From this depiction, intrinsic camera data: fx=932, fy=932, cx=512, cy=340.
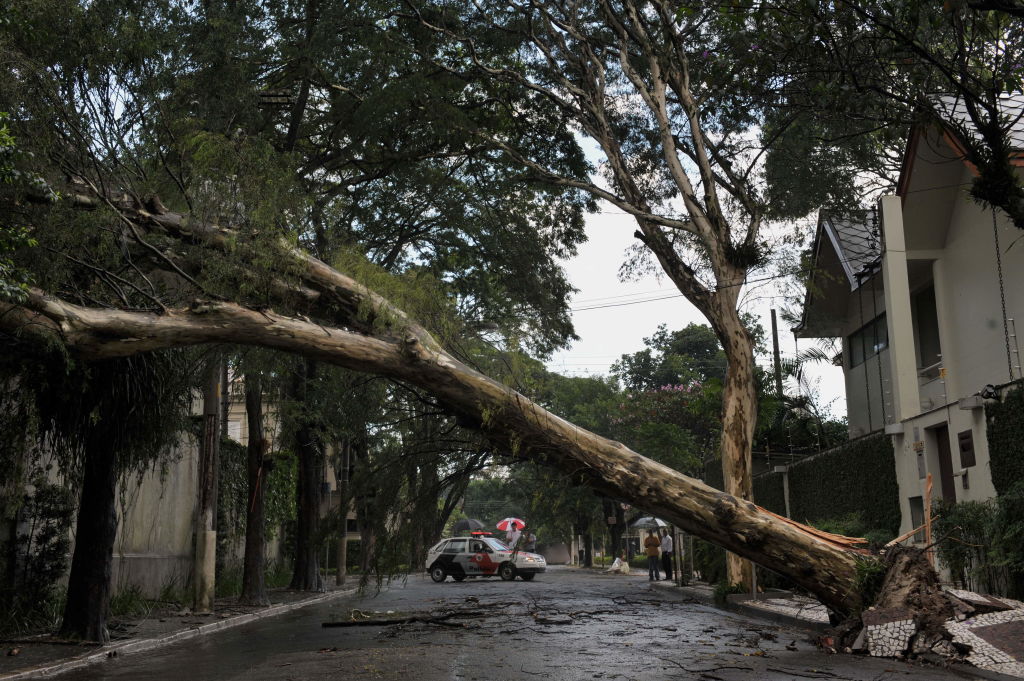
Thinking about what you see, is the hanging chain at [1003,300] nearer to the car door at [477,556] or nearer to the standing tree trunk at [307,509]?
the standing tree trunk at [307,509]

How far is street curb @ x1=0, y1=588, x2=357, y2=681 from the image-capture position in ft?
30.0

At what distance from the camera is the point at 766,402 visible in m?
23.0

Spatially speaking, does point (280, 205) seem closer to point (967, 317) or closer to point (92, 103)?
point (92, 103)

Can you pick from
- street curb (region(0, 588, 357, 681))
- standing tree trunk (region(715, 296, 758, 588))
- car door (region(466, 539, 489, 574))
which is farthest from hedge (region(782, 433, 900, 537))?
car door (region(466, 539, 489, 574))

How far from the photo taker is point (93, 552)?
1179 cm

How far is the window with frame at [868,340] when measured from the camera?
75.5 feet

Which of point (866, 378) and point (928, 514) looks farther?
→ point (866, 378)

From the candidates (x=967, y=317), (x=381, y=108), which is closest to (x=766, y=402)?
(x=967, y=317)

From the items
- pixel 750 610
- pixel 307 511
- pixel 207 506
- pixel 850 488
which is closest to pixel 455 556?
pixel 307 511

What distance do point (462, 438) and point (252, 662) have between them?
4.95m

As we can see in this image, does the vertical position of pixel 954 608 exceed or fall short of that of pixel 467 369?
it falls short

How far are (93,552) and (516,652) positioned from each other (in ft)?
18.4

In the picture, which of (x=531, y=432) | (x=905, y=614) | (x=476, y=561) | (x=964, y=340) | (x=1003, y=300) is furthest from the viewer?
(x=476, y=561)

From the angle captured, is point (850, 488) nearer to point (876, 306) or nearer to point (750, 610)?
point (750, 610)
